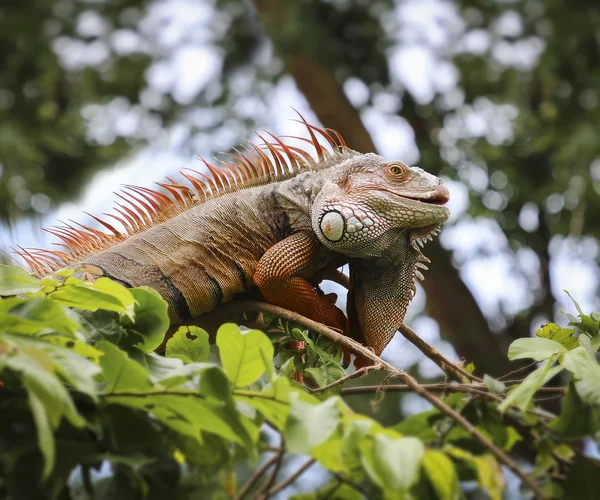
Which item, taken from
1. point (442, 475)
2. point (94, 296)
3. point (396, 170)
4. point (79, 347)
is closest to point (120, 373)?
point (79, 347)

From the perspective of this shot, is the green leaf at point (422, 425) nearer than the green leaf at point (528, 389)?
No

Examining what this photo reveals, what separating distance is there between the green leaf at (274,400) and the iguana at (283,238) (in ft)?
3.81

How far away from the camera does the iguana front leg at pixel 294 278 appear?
2.88m

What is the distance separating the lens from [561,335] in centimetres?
237

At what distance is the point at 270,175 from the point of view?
3.25 meters

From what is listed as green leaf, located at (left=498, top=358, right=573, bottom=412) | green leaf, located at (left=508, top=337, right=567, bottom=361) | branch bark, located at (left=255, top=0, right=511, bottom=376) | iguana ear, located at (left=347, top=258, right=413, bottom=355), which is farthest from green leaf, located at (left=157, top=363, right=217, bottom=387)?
branch bark, located at (left=255, top=0, right=511, bottom=376)

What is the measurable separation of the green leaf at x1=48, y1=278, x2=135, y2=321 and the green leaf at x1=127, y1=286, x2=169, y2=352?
0.13 metres

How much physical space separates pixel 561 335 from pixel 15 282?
1.56 m

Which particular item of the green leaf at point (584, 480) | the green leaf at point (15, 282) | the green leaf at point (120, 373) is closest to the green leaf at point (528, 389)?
the green leaf at point (584, 480)

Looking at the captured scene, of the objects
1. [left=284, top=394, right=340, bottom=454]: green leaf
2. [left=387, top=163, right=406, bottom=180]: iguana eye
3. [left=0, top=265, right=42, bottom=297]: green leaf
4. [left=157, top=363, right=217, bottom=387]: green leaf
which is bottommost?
[left=284, top=394, right=340, bottom=454]: green leaf

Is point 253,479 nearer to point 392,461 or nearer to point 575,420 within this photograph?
point 392,461

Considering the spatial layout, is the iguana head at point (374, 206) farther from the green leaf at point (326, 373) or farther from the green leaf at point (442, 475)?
the green leaf at point (442, 475)

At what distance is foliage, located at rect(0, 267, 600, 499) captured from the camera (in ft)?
4.96

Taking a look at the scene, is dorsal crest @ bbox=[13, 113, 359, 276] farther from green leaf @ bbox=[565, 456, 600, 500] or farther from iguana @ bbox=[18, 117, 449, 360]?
green leaf @ bbox=[565, 456, 600, 500]
